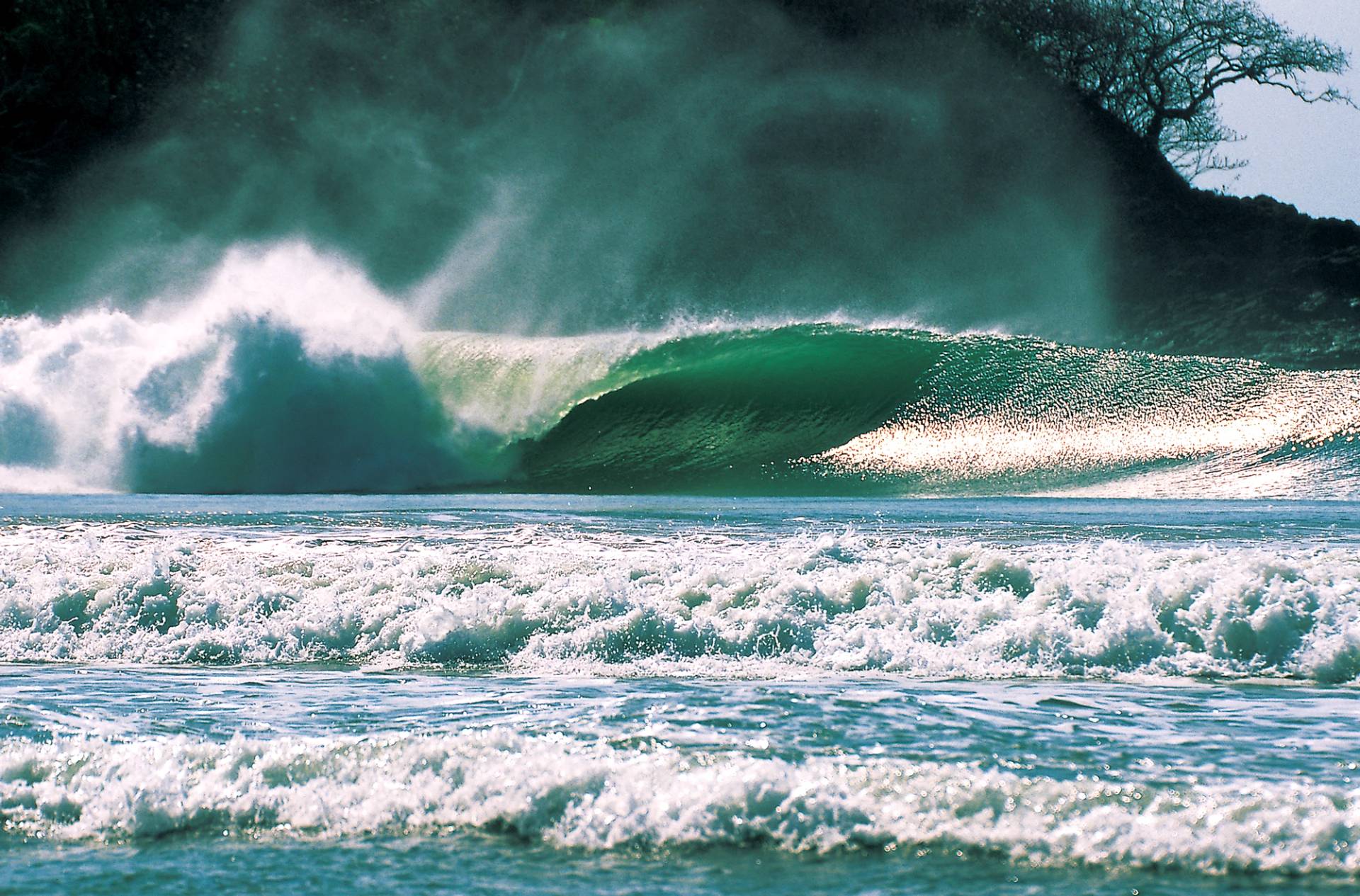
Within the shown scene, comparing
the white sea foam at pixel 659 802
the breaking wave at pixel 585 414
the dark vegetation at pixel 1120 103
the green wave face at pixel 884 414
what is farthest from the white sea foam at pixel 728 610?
the dark vegetation at pixel 1120 103

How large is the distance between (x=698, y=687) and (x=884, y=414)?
11366 mm

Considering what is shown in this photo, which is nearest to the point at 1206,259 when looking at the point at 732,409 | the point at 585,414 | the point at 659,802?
the point at 732,409

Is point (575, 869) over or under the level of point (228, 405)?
under

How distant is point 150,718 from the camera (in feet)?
16.0

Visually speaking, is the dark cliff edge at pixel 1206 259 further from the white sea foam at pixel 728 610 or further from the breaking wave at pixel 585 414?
the white sea foam at pixel 728 610

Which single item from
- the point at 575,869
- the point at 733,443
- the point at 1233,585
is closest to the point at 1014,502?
the point at 733,443

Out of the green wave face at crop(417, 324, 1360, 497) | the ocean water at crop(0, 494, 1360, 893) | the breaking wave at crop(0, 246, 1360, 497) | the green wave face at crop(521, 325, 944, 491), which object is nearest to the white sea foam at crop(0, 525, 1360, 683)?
the ocean water at crop(0, 494, 1360, 893)

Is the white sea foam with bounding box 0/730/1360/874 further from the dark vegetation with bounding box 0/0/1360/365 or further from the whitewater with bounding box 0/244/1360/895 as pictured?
the dark vegetation with bounding box 0/0/1360/365

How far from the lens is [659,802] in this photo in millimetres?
3836

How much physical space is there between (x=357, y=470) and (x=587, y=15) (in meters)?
22.3

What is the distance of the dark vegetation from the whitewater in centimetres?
1865

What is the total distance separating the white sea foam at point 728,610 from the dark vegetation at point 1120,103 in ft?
77.1

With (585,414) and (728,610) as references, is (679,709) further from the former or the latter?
(585,414)

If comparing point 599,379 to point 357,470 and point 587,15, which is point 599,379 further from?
point 587,15
